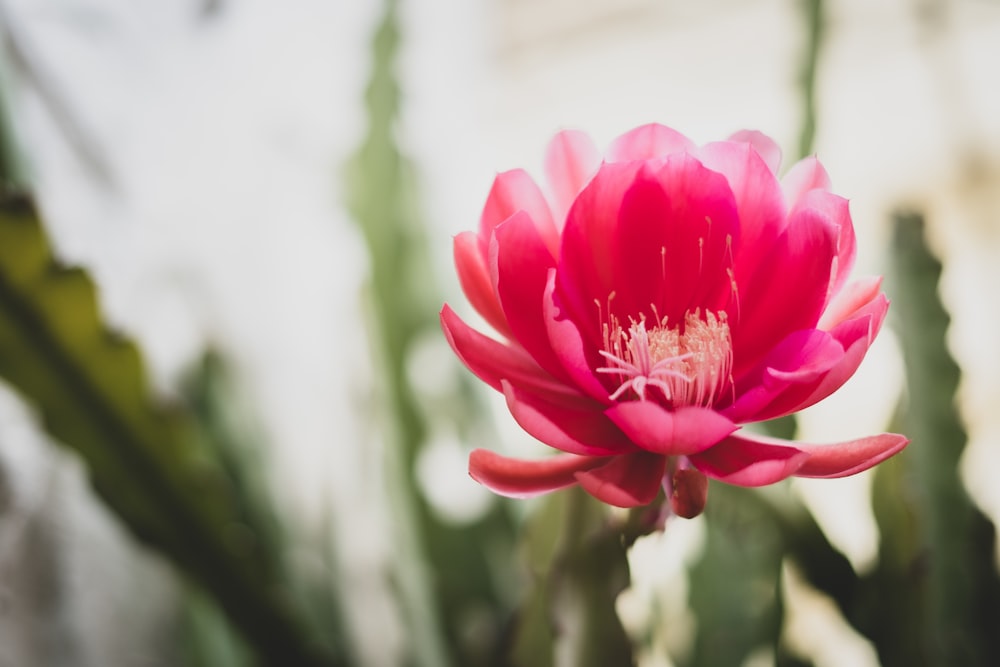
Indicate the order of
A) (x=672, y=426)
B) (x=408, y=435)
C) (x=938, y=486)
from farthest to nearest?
(x=408, y=435), (x=938, y=486), (x=672, y=426)

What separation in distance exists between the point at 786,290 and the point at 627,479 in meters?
0.05

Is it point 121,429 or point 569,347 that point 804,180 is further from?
point 121,429

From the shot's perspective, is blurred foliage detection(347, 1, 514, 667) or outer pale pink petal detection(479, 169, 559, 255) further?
blurred foliage detection(347, 1, 514, 667)

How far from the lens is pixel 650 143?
186 millimetres

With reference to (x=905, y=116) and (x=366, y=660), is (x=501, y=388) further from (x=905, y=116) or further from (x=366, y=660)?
(x=905, y=116)

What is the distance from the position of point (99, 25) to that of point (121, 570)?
1.16 feet

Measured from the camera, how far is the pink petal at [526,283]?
0.16 metres

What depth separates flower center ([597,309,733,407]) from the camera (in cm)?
16

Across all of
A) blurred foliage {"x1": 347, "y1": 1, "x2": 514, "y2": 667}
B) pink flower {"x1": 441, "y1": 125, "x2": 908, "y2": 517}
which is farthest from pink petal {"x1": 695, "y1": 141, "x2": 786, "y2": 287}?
blurred foliage {"x1": 347, "y1": 1, "x2": 514, "y2": 667}

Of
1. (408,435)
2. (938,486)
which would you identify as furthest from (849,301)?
(408,435)

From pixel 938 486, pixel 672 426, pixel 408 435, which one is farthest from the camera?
pixel 408 435

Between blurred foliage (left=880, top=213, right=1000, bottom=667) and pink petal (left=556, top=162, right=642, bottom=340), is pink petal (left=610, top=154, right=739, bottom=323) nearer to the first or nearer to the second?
pink petal (left=556, top=162, right=642, bottom=340)

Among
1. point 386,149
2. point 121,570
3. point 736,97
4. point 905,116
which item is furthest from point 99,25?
point 905,116

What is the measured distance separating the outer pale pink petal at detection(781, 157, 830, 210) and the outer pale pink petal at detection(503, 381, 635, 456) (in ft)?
0.21
